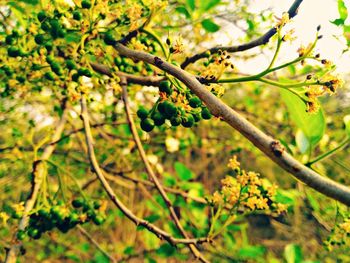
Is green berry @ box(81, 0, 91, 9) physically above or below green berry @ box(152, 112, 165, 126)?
above

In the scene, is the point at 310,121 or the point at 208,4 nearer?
the point at 310,121

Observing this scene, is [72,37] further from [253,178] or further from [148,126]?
[253,178]

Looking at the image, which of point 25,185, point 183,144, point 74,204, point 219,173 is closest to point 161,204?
point 183,144

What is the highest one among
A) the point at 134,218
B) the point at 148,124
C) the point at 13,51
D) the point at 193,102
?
the point at 193,102

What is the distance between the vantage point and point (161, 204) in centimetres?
319

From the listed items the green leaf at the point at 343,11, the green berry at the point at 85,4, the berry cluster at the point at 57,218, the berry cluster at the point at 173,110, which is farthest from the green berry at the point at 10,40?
the green leaf at the point at 343,11

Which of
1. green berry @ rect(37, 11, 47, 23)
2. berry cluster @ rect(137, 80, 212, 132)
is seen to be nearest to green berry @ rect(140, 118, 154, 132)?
berry cluster @ rect(137, 80, 212, 132)

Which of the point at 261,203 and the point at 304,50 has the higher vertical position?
the point at 304,50

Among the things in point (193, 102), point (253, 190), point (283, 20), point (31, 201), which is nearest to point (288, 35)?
point (283, 20)

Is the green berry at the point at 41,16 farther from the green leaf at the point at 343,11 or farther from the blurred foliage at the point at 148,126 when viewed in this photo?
the green leaf at the point at 343,11

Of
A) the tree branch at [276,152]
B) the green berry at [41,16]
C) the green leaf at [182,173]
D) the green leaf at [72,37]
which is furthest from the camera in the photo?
the green leaf at [182,173]

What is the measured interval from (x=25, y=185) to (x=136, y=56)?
10.4 ft

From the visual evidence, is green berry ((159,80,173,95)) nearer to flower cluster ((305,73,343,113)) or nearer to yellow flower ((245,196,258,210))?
flower cluster ((305,73,343,113))

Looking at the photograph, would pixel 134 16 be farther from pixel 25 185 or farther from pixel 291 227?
pixel 291 227
